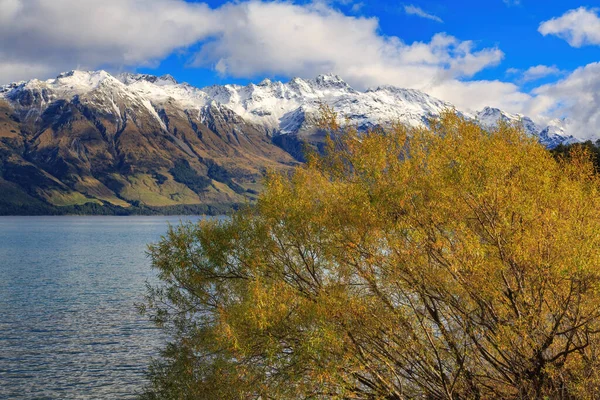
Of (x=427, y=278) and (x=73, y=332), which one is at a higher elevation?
(x=427, y=278)

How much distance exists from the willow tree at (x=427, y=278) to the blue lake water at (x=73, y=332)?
21440 millimetres

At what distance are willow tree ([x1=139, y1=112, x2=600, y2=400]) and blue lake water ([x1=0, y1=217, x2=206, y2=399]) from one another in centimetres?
2144

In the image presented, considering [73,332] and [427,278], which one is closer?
[427,278]

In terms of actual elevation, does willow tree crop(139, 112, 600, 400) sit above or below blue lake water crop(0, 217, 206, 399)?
above

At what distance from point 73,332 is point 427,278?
45166mm

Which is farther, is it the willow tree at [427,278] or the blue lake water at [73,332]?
the blue lake water at [73,332]

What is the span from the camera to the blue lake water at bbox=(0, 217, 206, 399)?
38531mm

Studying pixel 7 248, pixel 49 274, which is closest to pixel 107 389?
pixel 49 274

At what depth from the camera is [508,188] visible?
1623 centimetres

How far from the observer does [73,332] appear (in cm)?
5222

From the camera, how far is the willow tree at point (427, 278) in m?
15.7

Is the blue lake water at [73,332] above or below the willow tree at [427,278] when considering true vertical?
below

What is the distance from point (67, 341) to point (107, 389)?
46.2 feet

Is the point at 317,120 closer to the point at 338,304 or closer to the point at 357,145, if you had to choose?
the point at 357,145
